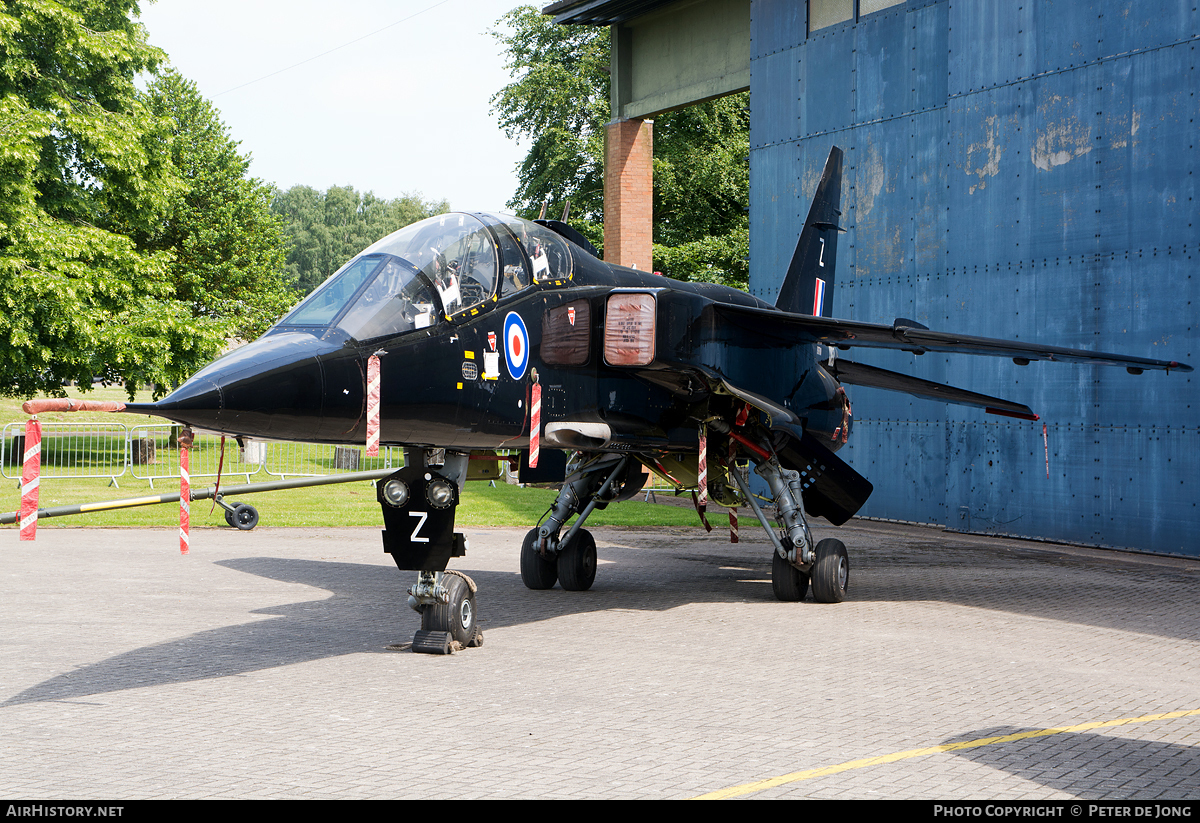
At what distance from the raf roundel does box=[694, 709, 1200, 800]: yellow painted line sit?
444 centimetres

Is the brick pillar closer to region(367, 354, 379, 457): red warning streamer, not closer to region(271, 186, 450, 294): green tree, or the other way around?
region(367, 354, 379, 457): red warning streamer

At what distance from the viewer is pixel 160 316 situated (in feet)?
105

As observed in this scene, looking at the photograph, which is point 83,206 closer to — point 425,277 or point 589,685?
point 425,277

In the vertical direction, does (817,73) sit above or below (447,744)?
above

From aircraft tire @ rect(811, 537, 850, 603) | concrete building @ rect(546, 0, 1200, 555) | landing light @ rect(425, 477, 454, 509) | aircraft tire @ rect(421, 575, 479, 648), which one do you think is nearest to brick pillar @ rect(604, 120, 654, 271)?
concrete building @ rect(546, 0, 1200, 555)

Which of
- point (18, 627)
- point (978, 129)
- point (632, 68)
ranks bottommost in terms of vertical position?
point (18, 627)

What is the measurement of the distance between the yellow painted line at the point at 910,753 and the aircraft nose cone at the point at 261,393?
373 centimetres

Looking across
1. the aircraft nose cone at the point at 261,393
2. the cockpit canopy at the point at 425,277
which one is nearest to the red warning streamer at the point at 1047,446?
the cockpit canopy at the point at 425,277

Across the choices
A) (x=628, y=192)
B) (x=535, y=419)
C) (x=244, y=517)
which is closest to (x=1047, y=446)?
(x=535, y=419)

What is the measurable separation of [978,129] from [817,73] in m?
4.63

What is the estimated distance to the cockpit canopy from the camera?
782 centimetres

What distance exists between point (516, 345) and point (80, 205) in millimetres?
28539

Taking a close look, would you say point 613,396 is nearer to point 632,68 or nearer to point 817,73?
point 817,73
